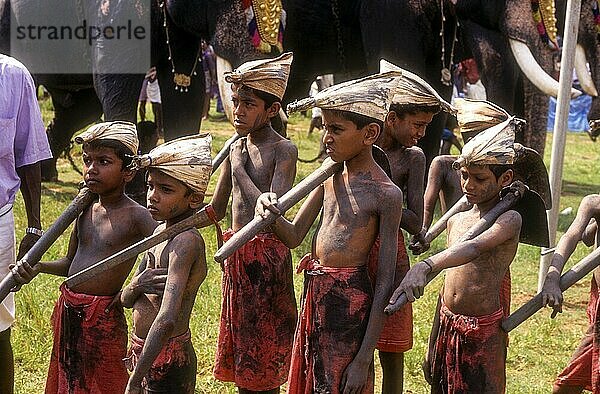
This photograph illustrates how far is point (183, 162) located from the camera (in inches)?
113

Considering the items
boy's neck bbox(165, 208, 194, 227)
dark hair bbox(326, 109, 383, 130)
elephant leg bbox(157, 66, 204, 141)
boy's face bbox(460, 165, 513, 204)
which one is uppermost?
dark hair bbox(326, 109, 383, 130)

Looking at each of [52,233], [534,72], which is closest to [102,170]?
[52,233]

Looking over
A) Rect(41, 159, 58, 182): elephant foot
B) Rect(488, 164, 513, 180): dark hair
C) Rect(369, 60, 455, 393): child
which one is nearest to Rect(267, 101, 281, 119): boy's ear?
Rect(369, 60, 455, 393): child

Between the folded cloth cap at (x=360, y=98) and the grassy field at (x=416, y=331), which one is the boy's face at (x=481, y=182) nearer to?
the folded cloth cap at (x=360, y=98)

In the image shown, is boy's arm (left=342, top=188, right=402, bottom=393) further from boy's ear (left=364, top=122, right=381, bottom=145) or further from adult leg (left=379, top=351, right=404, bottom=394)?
adult leg (left=379, top=351, right=404, bottom=394)

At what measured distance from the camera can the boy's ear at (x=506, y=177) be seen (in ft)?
9.81

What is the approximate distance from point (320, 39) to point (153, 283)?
13.0ft

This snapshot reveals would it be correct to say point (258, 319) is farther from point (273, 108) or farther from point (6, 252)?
point (6, 252)

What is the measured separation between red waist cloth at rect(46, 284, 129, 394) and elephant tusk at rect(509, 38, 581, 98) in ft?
9.45

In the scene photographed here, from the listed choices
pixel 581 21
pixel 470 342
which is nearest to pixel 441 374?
pixel 470 342

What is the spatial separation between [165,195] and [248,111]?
0.58 m

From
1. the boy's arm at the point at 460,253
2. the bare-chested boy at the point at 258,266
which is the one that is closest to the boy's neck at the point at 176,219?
the bare-chested boy at the point at 258,266

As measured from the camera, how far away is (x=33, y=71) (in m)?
7.12

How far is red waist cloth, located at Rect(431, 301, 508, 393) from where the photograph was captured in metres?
3.00
